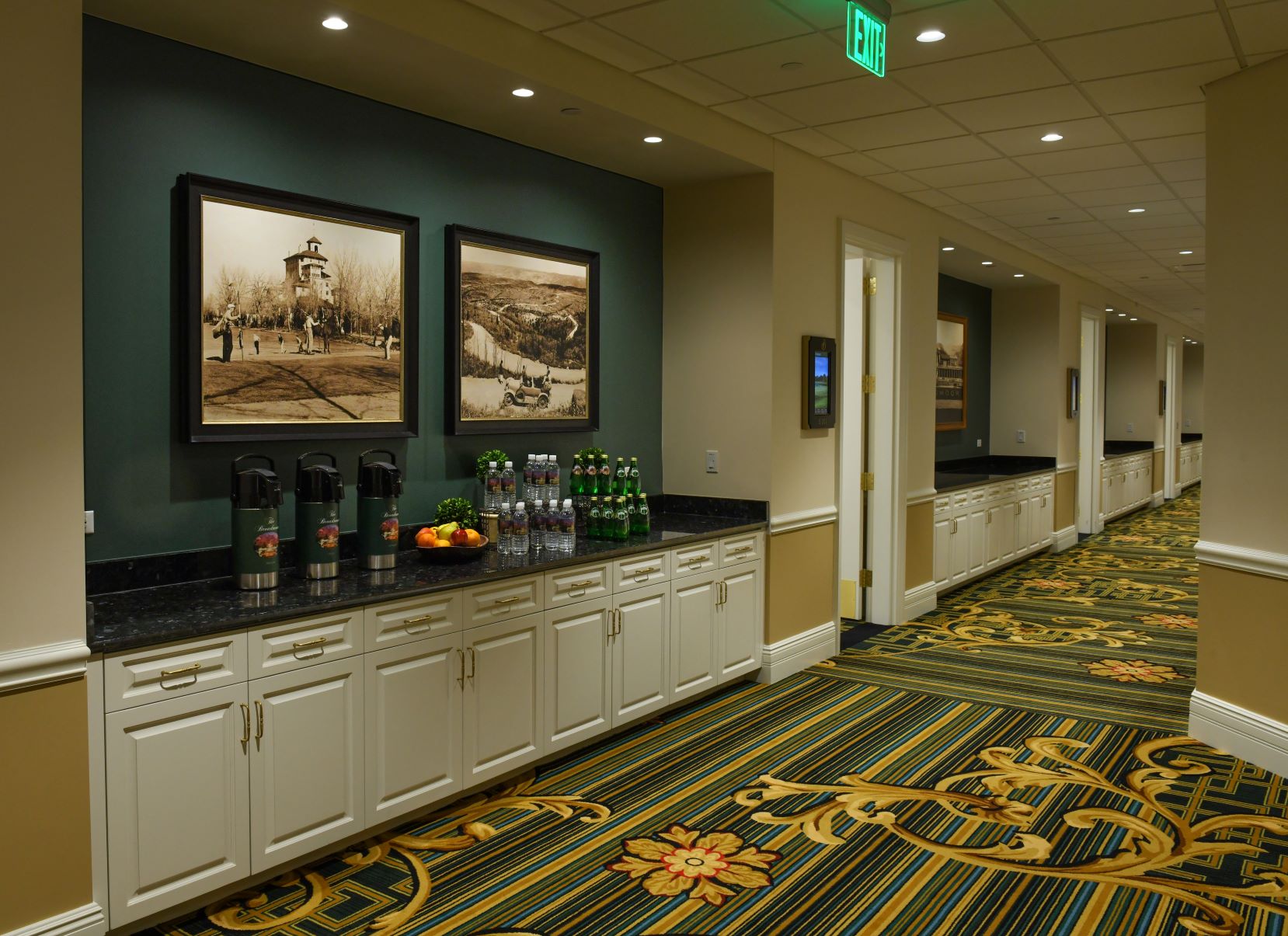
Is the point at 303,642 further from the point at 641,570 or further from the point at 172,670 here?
the point at 641,570

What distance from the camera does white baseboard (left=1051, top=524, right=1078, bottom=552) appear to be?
424 inches

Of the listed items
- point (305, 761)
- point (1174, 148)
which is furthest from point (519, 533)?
point (1174, 148)

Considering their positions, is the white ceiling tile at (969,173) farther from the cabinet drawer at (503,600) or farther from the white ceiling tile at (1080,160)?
the cabinet drawer at (503,600)

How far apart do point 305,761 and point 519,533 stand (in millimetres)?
1400

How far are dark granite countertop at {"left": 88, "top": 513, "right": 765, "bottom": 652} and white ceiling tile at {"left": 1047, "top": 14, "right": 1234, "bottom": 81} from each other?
9.39ft

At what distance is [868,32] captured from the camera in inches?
144

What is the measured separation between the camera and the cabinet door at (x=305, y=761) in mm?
3109

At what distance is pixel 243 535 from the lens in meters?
3.33

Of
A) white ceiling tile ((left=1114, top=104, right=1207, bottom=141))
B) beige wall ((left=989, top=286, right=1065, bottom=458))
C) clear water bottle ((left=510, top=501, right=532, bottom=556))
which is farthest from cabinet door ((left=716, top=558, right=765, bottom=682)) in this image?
beige wall ((left=989, top=286, right=1065, bottom=458))

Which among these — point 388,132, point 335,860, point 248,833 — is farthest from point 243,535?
point 388,132

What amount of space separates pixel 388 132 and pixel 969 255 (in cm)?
571

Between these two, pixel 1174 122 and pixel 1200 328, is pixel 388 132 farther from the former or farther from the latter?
pixel 1200 328

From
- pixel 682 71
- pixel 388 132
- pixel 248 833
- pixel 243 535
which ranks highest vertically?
pixel 682 71

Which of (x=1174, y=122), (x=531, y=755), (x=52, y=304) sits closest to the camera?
(x=52, y=304)
